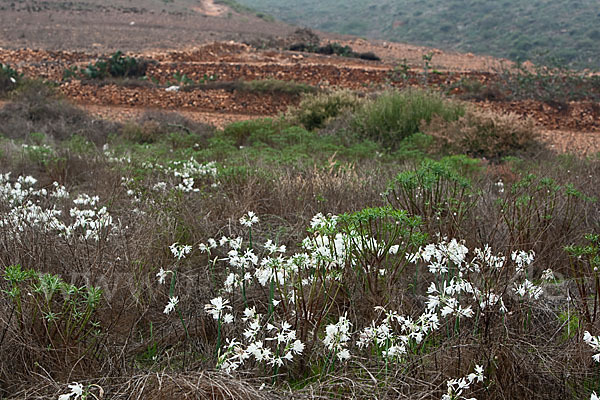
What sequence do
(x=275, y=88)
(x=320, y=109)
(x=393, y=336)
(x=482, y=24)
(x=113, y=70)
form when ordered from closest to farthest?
(x=393, y=336) → (x=320, y=109) → (x=275, y=88) → (x=113, y=70) → (x=482, y=24)

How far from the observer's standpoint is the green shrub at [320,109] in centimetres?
1134

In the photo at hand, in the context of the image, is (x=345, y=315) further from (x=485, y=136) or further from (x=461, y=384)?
(x=485, y=136)

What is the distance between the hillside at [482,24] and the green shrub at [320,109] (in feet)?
61.0

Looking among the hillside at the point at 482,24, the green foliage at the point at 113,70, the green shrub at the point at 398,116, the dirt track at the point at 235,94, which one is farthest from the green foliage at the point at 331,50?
the green shrub at the point at 398,116

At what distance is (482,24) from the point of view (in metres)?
42.2

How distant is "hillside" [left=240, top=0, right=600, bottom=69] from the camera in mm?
34094

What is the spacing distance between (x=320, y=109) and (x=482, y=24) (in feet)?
116

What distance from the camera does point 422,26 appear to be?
44438mm

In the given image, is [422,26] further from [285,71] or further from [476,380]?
[476,380]

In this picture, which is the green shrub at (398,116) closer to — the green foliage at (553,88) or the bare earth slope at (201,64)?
the bare earth slope at (201,64)

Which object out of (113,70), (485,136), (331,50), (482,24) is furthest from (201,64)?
(482,24)

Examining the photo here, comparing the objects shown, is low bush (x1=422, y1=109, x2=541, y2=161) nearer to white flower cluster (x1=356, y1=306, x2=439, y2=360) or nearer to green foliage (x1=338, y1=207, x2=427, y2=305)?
green foliage (x1=338, y1=207, x2=427, y2=305)

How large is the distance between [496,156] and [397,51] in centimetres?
1990

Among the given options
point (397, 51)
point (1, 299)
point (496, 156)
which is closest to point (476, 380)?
point (1, 299)
